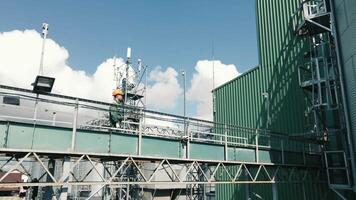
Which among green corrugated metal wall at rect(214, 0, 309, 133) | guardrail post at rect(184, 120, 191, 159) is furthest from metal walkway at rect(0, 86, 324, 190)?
green corrugated metal wall at rect(214, 0, 309, 133)

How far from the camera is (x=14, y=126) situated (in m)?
9.38

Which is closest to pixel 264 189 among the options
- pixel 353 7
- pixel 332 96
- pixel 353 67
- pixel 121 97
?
pixel 332 96

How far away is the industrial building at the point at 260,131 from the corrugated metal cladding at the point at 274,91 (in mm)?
82

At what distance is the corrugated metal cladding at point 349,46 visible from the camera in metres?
14.0

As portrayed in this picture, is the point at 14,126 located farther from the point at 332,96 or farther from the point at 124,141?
the point at 332,96

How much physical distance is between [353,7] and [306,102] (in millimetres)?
8648

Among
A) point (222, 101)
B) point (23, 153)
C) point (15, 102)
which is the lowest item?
point (23, 153)

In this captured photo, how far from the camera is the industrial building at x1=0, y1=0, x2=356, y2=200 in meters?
10.1

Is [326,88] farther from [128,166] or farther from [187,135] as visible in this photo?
[128,166]

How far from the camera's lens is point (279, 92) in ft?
75.3

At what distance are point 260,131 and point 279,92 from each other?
18.1ft

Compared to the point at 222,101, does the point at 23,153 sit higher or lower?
lower

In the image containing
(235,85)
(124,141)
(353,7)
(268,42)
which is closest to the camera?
(124,141)

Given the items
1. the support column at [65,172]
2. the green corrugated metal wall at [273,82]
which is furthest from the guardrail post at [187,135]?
the green corrugated metal wall at [273,82]
